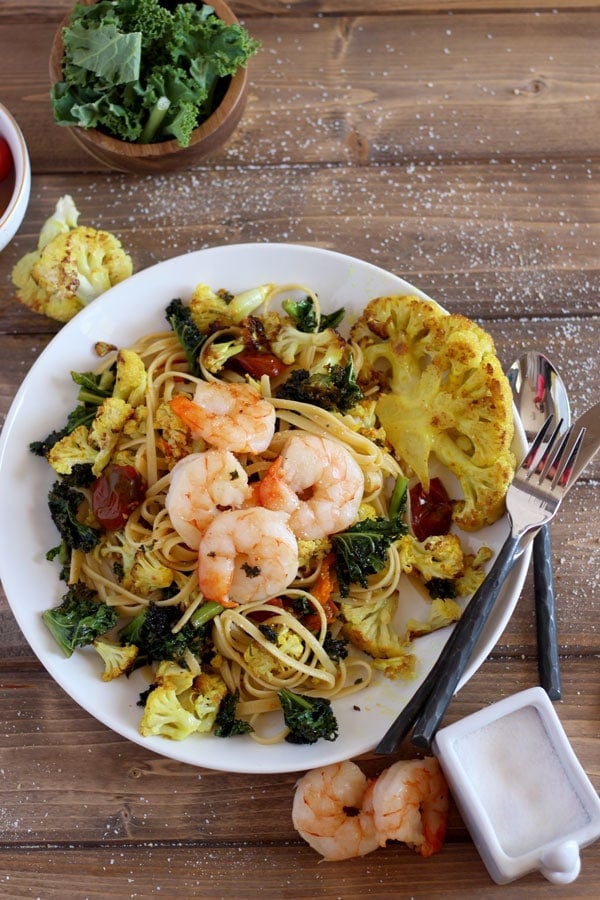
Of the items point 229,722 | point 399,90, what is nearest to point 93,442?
point 229,722

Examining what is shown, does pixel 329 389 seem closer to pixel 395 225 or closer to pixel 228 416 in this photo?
pixel 228 416

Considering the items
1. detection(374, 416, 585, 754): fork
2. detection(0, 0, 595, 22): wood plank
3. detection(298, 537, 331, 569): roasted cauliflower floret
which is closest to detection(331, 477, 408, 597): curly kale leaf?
detection(298, 537, 331, 569): roasted cauliflower floret

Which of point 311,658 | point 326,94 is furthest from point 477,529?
point 326,94

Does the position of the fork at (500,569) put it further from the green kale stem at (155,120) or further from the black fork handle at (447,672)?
the green kale stem at (155,120)

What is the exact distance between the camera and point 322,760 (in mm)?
2828

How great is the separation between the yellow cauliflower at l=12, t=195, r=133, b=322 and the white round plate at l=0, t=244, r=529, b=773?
0.19 meters

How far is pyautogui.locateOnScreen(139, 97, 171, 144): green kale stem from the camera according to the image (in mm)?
3164

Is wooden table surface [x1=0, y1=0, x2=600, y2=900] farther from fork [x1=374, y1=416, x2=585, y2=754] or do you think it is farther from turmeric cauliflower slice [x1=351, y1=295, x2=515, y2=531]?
turmeric cauliflower slice [x1=351, y1=295, x2=515, y2=531]

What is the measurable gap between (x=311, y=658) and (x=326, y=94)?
2.34m

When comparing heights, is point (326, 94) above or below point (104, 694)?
above

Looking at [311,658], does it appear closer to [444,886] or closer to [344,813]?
[344,813]

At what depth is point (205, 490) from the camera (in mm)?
2797

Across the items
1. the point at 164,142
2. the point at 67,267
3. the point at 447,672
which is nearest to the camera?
the point at 447,672

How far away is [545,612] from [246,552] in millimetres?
1222
